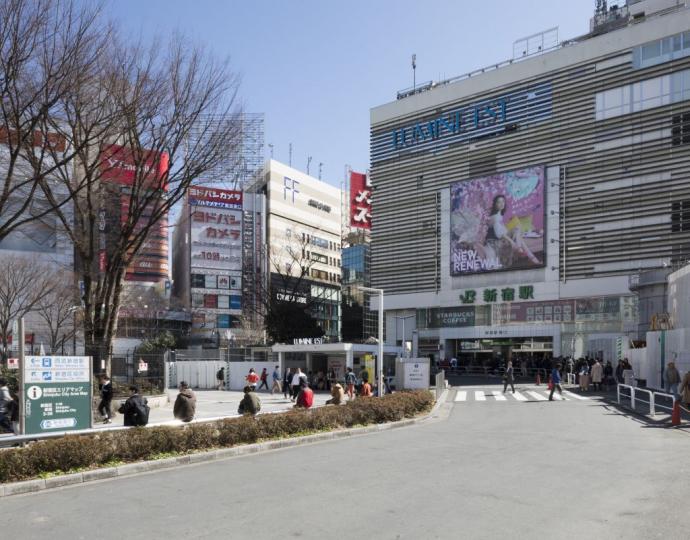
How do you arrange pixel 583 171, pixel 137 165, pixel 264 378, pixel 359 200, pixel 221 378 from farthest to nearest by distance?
pixel 359 200, pixel 583 171, pixel 221 378, pixel 264 378, pixel 137 165

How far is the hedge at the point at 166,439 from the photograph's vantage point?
35.9 feet

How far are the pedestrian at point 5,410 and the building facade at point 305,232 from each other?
70.4 metres

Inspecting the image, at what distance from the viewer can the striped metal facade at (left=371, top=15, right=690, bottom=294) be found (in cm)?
5088

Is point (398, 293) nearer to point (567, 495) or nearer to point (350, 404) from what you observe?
point (350, 404)

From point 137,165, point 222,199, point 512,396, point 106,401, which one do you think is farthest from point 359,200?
point 106,401

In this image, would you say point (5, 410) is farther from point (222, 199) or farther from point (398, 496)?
point (222, 199)

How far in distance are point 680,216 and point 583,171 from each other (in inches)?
326

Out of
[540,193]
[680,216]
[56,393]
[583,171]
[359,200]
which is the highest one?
[359,200]

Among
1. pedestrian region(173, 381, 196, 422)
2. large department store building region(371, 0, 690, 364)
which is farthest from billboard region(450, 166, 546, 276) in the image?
pedestrian region(173, 381, 196, 422)

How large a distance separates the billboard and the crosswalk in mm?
25451

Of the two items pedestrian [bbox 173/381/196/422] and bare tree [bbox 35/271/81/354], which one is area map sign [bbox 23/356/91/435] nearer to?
pedestrian [bbox 173/381/196/422]

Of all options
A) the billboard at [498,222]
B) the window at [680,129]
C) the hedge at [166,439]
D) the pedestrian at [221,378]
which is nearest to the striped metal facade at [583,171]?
the window at [680,129]

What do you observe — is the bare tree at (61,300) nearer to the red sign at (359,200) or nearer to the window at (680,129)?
the red sign at (359,200)

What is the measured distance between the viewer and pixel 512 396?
1233 inches
